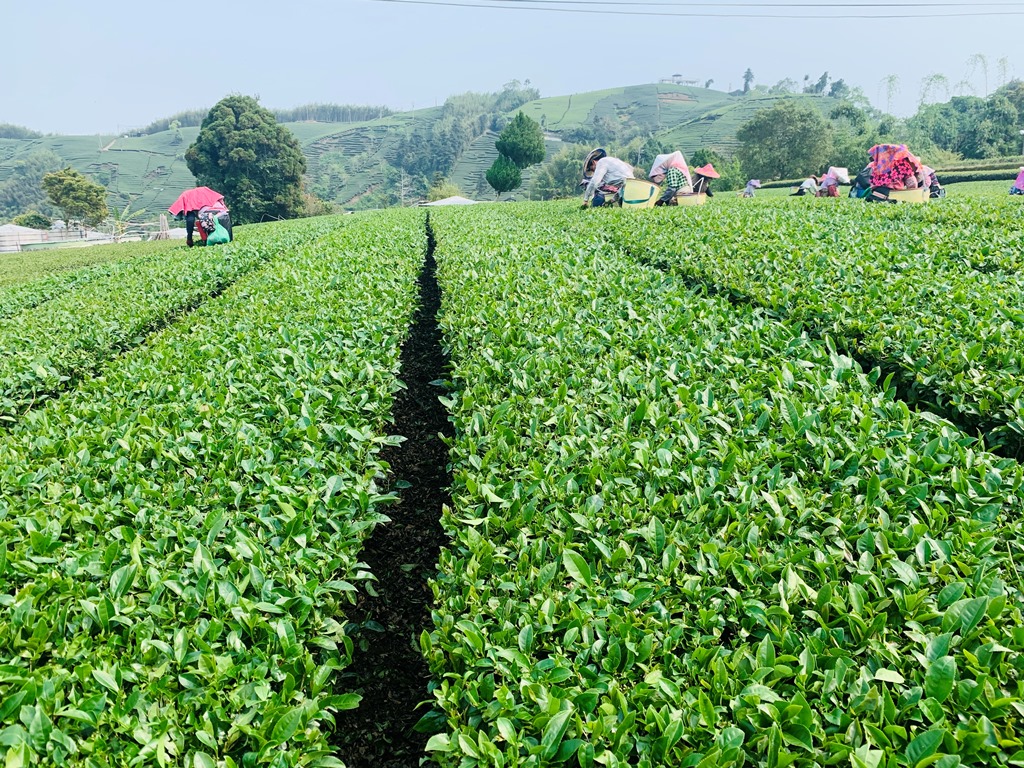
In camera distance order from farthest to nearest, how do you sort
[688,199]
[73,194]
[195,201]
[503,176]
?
[73,194], [503,176], [688,199], [195,201]

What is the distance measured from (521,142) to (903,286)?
38.1m

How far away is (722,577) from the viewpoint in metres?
1.97

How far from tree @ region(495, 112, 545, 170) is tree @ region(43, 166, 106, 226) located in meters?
29.6

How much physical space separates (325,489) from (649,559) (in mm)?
1413

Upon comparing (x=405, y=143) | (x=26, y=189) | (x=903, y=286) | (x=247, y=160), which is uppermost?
(x=405, y=143)

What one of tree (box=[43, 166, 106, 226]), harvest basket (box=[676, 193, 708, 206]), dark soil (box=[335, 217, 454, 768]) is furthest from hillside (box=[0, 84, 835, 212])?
dark soil (box=[335, 217, 454, 768])

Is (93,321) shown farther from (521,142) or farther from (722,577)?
(521,142)

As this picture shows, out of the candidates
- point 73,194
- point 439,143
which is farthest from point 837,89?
point 73,194

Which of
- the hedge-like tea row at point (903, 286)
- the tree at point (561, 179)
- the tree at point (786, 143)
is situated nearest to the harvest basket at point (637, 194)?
the hedge-like tea row at point (903, 286)

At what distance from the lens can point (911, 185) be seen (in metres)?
15.2

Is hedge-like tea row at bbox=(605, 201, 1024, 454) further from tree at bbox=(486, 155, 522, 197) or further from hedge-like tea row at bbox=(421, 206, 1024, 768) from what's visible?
A: tree at bbox=(486, 155, 522, 197)

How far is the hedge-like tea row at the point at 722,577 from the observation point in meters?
1.49

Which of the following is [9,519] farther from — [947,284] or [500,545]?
[947,284]

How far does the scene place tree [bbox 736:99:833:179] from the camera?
155 feet
